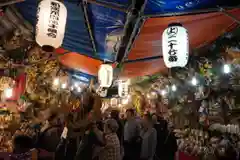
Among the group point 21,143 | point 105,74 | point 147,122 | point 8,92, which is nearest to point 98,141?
point 21,143

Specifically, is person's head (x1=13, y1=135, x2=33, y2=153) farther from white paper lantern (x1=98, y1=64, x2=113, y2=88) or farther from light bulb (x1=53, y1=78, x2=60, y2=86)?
light bulb (x1=53, y1=78, x2=60, y2=86)

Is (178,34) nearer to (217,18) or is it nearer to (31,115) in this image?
(217,18)

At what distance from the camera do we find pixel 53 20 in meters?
6.34

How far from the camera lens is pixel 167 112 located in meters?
16.6

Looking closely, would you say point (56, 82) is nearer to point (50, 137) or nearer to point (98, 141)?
point (50, 137)

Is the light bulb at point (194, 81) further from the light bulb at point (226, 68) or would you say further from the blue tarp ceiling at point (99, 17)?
the blue tarp ceiling at point (99, 17)

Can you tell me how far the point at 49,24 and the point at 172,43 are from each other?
3712 mm

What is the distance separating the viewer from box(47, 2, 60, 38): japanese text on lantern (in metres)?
6.29

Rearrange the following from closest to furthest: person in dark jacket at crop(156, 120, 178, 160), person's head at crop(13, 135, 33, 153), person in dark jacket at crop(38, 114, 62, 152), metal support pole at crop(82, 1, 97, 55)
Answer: person's head at crop(13, 135, 33, 153) < person in dark jacket at crop(38, 114, 62, 152) < metal support pole at crop(82, 1, 97, 55) < person in dark jacket at crop(156, 120, 178, 160)

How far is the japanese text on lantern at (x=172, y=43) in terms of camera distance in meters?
7.62

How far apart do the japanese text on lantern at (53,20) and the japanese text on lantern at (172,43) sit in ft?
11.1

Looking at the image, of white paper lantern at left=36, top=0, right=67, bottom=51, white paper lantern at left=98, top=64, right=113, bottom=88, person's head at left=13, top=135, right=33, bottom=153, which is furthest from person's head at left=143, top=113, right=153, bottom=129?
white paper lantern at left=98, top=64, right=113, bottom=88

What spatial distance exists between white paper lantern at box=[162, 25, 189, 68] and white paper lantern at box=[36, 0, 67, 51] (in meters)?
3.31

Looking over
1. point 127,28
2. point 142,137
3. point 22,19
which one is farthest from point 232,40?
point 22,19
